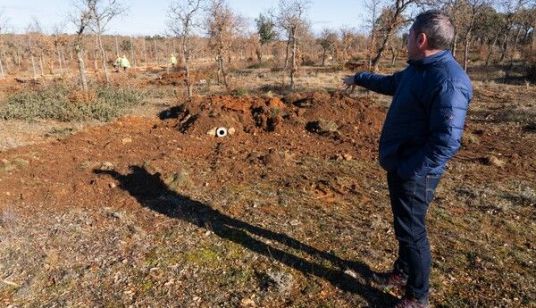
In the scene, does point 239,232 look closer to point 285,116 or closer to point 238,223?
point 238,223

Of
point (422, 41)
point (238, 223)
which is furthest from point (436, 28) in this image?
point (238, 223)

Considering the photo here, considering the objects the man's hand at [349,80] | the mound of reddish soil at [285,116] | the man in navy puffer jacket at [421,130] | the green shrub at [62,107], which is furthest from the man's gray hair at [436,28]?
the green shrub at [62,107]

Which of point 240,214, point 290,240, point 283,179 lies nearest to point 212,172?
point 283,179

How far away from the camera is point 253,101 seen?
9875 mm

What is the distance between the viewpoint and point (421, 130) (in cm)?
248

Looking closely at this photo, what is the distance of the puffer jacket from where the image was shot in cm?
222

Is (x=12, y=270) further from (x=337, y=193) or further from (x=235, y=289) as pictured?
(x=337, y=193)

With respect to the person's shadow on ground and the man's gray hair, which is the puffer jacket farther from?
the person's shadow on ground

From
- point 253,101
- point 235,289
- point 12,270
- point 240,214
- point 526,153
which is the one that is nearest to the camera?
point 235,289

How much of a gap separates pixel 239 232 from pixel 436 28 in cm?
269

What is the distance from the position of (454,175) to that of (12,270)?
5.58 m

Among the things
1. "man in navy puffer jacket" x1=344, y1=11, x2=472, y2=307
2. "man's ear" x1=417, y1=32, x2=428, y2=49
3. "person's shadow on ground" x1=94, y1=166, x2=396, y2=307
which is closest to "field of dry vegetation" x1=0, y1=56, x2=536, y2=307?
"person's shadow on ground" x1=94, y1=166, x2=396, y2=307

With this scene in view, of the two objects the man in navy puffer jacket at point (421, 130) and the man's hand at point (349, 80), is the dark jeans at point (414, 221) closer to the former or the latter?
the man in navy puffer jacket at point (421, 130)

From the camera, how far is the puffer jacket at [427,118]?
2.22m
